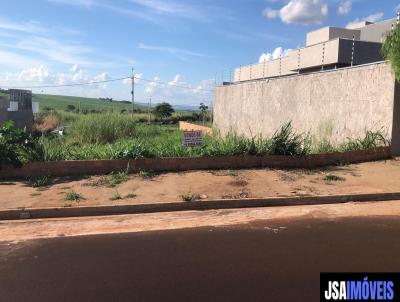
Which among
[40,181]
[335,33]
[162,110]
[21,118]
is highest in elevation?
[335,33]

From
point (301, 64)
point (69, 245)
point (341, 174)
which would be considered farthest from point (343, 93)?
point (301, 64)

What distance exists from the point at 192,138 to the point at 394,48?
19.6ft

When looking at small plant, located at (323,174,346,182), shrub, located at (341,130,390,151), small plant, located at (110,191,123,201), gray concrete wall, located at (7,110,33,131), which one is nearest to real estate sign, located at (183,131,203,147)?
small plant, located at (110,191,123,201)

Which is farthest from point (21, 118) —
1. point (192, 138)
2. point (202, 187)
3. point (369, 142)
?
point (369, 142)

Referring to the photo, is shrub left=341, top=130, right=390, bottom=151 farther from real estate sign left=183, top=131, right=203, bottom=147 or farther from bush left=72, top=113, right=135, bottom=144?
bush left=72, top=113, right=135, bottom=144

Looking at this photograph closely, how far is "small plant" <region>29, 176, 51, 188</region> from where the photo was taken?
35.4ft

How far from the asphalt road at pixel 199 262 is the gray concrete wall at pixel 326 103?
6.65 m

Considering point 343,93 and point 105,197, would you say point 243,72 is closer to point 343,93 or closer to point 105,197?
point 343,93

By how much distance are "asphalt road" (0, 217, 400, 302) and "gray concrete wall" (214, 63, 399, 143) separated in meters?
6.65

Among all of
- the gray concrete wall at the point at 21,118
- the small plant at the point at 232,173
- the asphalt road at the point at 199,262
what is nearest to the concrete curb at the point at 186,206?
the asphalt road at the point at 199,262

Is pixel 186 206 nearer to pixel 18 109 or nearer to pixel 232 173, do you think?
pixel 232 173

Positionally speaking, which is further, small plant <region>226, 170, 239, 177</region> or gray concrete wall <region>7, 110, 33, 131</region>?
gray concrete wall <region>7, 110, 33, 131</region>

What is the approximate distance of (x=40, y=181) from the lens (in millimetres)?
10930

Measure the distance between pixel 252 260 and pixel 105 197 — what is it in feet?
15.3
